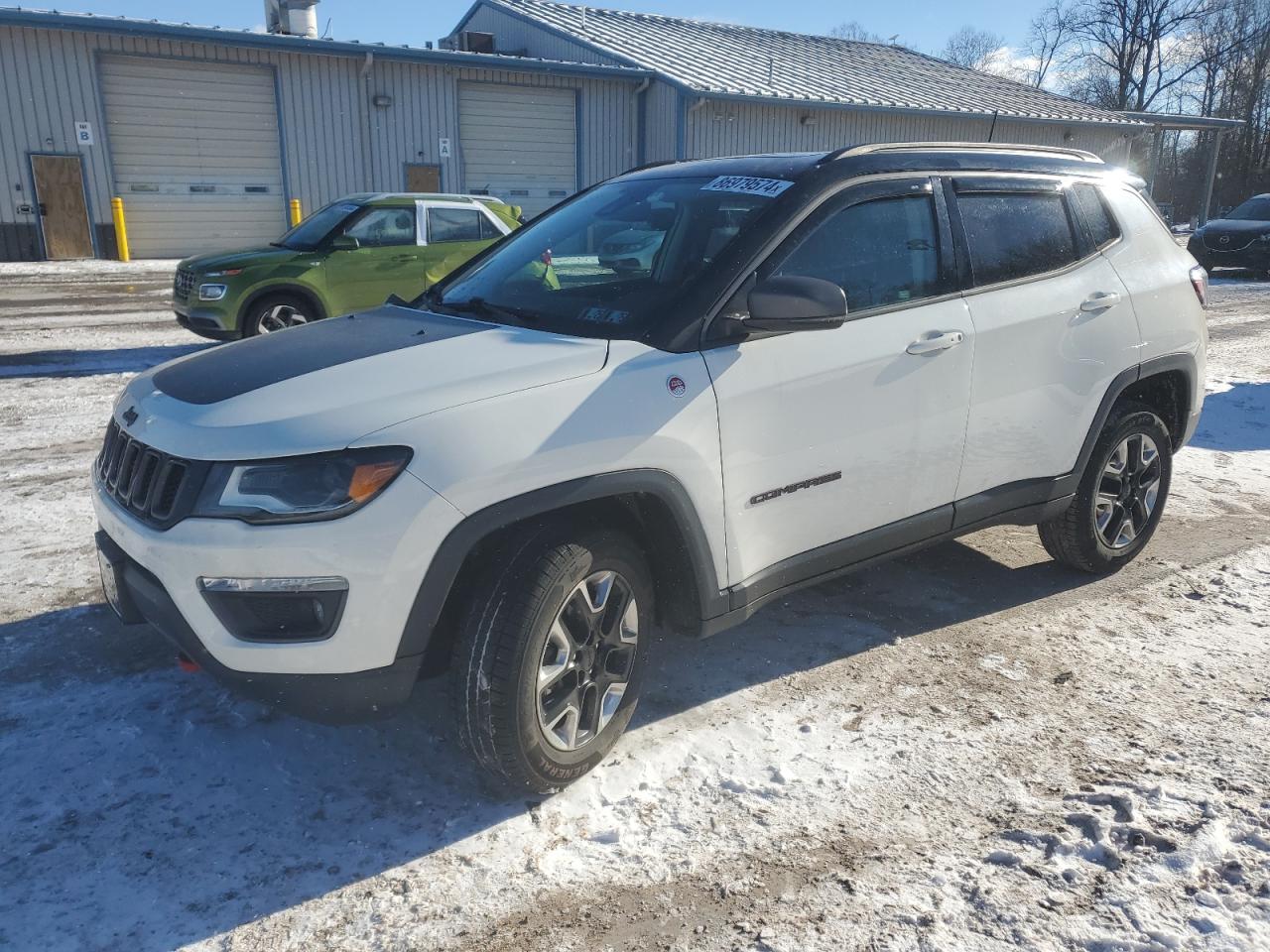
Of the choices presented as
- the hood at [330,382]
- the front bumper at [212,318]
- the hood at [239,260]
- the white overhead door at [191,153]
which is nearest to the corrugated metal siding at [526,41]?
the white overhead door at [191,153]

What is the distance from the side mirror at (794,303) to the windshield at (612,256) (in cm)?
27

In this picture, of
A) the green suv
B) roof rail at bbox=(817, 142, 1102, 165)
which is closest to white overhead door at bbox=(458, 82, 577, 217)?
the green suv

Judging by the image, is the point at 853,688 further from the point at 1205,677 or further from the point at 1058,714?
the point at 1205,677

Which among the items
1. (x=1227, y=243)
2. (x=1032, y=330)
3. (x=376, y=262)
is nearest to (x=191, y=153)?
(x=376, y=262)

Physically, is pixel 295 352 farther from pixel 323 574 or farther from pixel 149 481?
pixel 323 574

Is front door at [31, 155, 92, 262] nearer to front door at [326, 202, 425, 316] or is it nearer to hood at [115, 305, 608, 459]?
front door at [326, 202, 425, 316]

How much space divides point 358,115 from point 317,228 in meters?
15.5

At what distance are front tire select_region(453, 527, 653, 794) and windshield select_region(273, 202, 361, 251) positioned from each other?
26.5 ft

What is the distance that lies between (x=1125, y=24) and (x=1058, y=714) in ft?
217

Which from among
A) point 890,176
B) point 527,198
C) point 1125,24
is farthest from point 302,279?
point 1125,24

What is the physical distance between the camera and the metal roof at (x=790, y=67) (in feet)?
87.4

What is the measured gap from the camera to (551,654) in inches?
107

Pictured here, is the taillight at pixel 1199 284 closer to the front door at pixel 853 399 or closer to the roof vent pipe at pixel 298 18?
the front door at pixel 853 399

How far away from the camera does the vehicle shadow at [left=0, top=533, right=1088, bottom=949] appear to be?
7.93 ft
